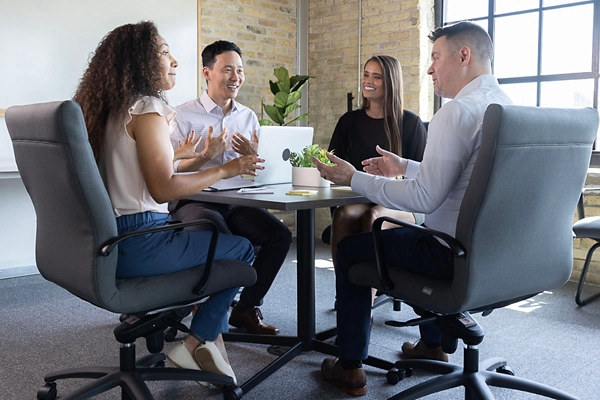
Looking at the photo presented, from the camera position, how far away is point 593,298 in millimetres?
3873

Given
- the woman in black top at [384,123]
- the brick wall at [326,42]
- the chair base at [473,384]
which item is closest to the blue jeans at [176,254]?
the chair base at [473,384]

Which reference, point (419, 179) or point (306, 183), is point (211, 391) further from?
point (419, 179)

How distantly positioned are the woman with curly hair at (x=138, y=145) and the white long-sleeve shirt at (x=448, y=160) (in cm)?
68

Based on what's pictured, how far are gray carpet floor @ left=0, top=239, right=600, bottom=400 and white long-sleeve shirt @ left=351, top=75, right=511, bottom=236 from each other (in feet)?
2.68

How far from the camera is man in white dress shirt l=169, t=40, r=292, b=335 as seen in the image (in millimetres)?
3055

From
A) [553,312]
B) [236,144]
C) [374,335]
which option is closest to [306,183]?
[236,144]

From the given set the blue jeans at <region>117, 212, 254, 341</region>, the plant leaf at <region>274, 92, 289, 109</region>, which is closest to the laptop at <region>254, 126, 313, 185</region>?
the blue jeans at <region>117, 212, 254, 341</region>

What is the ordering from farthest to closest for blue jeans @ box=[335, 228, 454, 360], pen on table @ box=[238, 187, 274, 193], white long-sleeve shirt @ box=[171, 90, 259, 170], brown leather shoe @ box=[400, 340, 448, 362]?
white long-sleeve shirt @ box=[171, 90, 259, 170]
brown leather shoe @ box=[400, 340, 448, 362]
pen on table @ box=[238, 187, 274, 193]
blue jeans @ box=[335, 228, 454, 360]

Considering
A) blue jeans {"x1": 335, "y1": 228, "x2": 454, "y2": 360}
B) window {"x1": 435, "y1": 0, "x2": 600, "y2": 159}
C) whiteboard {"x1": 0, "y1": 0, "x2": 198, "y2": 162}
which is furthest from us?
window {"x1": 435, "y1": 0, "x2": 600, "y2": 159}

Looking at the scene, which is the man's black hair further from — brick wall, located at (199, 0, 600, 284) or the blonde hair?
brick wall, located at (199, 0, 600, 284)

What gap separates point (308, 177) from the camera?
2832mm

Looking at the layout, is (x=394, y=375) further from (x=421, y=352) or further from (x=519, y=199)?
(x=519, y=199)

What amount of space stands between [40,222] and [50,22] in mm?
3064

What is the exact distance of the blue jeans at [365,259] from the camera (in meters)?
2.07
